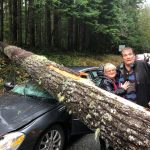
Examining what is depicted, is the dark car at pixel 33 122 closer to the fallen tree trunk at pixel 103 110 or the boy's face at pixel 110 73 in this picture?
the fallen tree trunk at pixel 103 110

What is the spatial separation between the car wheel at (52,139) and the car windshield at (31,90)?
841mm

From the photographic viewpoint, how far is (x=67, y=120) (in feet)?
20.4

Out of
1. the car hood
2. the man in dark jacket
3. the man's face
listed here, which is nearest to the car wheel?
the car hood

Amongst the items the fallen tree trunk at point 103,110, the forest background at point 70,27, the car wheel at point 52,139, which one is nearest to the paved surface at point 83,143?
the car wheel at point 52,139

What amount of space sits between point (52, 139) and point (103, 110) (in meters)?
1.75

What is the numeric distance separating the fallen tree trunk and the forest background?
24.2ft

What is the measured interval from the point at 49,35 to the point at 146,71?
20.9 metres

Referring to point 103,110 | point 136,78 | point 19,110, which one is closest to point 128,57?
point 136,78

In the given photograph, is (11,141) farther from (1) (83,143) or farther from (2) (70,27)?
(2) (70,27)

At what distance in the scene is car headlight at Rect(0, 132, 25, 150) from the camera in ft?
16.5

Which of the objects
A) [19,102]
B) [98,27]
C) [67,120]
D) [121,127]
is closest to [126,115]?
[121,127]

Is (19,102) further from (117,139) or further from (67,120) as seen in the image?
(117,139)

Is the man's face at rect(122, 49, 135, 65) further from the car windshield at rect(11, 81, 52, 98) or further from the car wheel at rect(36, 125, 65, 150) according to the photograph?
the car windshield at rect(11, 81, 52, 98)

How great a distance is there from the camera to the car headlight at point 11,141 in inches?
198
